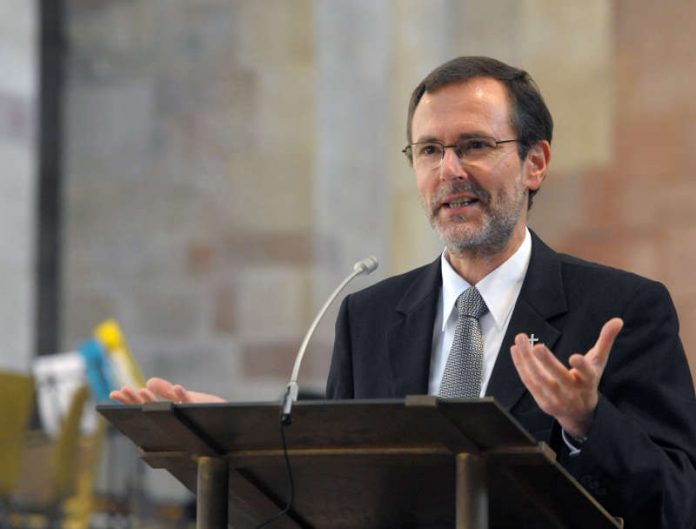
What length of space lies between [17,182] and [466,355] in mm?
6755

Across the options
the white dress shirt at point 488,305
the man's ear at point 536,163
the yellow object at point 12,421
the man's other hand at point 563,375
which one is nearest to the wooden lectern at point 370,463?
the man's other hand at point 563,375

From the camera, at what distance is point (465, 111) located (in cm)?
414

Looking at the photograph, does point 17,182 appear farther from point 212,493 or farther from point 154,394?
point 212,493

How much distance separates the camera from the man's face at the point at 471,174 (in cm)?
411

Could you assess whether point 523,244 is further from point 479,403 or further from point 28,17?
point 28,17

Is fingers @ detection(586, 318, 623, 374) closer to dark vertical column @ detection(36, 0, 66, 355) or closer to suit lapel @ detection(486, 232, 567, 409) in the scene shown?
suit lapel @ detection(486, 232, 567, 409)

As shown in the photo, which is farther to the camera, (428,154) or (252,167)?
(252,167)

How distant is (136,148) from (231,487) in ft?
24.6

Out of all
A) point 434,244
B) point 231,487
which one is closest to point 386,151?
point 434,244

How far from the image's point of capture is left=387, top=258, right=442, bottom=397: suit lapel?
409 centimetres

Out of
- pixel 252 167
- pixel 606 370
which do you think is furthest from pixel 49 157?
pixel 606 370

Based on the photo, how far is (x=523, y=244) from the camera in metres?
4.30

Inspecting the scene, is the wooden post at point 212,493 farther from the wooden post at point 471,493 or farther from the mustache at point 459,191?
the mustache at point 459,191

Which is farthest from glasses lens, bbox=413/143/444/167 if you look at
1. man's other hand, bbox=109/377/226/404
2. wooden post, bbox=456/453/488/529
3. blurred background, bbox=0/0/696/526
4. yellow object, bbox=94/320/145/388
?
yellow object, bbox=94/320/145/388
